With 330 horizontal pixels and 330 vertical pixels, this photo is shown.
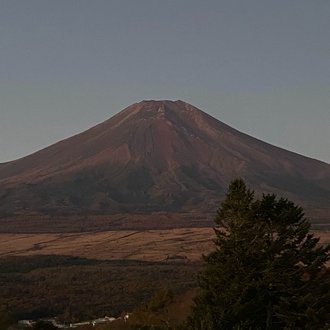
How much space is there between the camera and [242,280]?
16.6m

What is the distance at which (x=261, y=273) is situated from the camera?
1666 centimetres

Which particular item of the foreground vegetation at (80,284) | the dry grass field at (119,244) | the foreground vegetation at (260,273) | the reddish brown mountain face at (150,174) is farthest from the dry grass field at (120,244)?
the foreground vegetation at (260,273)

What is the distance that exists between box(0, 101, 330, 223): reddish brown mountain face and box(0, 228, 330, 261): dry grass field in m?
35.6

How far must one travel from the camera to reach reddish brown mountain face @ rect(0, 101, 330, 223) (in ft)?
472

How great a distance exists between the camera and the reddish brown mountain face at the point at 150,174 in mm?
143750

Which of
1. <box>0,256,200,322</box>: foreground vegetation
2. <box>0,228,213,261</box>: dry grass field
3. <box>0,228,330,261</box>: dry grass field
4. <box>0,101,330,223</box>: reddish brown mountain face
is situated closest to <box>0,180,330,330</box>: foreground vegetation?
<box>0,256,200,322</box>: foreground vegetation

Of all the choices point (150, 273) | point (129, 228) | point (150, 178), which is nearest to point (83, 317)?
point (150, 273)

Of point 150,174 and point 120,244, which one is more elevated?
point 150,174

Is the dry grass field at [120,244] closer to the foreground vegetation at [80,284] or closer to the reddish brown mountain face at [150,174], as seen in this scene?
the foreground vegetation at [80,284]

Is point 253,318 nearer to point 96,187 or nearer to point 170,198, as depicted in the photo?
point 170,198

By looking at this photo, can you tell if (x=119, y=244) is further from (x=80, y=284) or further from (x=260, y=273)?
(x=260, y=273)

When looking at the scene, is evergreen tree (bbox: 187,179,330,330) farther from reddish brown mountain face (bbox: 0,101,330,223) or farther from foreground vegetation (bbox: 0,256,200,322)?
reddish brown mountain face (bbox: 0,101,330,223)

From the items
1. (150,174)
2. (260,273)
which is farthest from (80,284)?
(150,174)

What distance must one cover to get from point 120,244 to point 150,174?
87.9 meters
